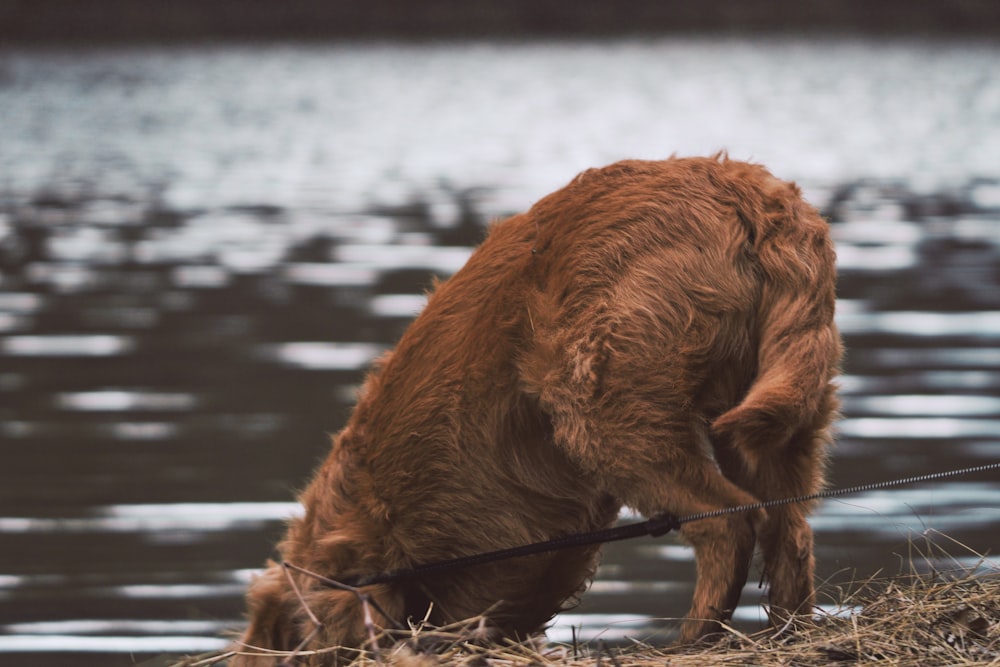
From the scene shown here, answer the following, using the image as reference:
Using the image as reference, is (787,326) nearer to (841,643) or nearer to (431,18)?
(841,643)

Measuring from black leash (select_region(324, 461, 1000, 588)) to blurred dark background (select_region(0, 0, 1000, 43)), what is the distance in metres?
28.7

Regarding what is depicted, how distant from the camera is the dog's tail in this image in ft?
8.98

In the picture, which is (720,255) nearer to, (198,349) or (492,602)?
(492,602)

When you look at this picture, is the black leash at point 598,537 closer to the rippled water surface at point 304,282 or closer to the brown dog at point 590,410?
the brown dog at point 590,410

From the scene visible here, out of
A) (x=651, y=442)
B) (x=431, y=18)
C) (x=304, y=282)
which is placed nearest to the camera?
(x=651, y=442)

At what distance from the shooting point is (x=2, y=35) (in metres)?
28.6

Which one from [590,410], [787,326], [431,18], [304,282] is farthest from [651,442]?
[431,18]

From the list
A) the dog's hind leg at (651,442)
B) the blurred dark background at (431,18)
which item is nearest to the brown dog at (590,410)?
the dog's hind leg at (651,442)

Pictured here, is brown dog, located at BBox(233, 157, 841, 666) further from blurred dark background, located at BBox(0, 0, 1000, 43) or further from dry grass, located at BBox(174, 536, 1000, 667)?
blurred dark background, located at BBox(0, 0, 1000, 43)

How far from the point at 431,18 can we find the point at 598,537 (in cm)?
3114

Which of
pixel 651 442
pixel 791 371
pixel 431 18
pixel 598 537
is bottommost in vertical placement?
pixel 598 537

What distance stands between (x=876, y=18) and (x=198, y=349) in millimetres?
26615

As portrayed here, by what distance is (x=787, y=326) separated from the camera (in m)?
2.88

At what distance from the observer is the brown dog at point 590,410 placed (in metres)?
2.91
